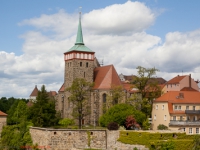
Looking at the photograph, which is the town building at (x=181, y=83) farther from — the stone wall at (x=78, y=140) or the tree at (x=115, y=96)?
the stone wall at (x=78, y=140)

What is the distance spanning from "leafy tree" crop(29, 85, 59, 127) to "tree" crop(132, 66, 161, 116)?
14.3m

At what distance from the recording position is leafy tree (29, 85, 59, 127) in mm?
58469

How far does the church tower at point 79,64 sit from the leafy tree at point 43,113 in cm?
1297

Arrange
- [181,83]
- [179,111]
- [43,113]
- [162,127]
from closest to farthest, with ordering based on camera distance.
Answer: [162,127], [179,111], [43,113], [181,83]

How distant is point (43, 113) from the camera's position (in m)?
59.1

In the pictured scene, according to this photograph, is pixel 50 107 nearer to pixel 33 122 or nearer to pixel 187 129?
pixel 33 122

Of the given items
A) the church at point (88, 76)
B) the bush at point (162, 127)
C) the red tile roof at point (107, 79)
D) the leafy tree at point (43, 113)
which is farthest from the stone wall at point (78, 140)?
the red tile roof at point (107, 79)

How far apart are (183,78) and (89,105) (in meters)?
23.7

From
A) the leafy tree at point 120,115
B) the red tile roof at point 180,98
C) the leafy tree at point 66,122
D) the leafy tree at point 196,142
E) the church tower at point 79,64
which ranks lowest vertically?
the leafy tree at point 196,142

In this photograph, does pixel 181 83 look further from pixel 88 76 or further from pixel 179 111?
pixel 179 111

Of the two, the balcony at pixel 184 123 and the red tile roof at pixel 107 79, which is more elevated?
the red tile roof at pixel 107 79

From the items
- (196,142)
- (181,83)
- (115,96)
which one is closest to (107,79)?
(115,96)

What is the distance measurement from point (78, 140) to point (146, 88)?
24.5 metres

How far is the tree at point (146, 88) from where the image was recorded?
6253 centimetres
